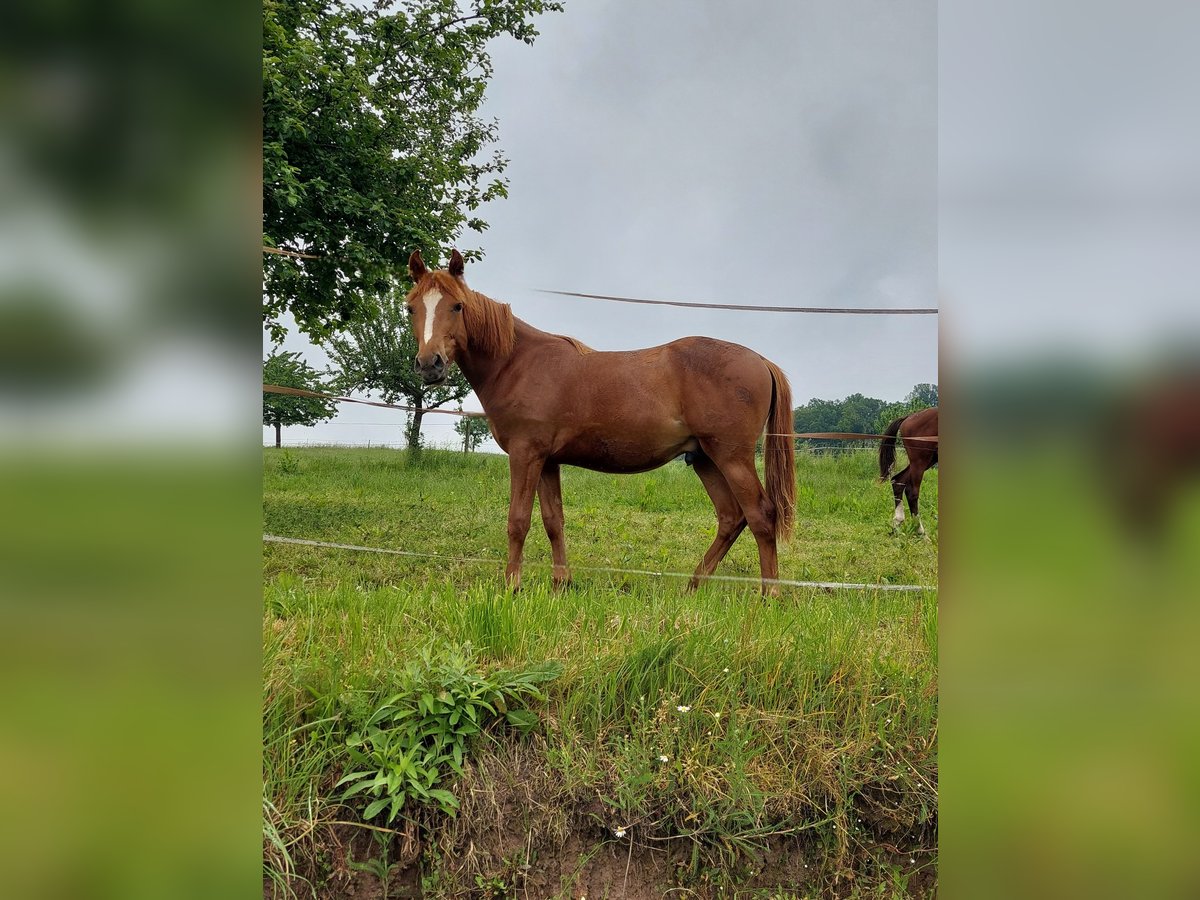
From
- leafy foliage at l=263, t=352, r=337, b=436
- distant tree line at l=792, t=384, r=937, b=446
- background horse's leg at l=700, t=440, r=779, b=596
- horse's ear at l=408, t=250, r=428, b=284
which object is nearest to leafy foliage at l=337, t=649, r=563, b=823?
background horse's leg at l=700, t=440, r=779, b=596

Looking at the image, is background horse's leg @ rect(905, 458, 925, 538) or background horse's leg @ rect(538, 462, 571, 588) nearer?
background horse's leg @ rect(538, 462, 571, 588)

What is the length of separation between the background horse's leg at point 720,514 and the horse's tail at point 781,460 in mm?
215

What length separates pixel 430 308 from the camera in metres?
3.11

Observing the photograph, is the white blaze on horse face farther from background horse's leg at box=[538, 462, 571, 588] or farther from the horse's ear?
background horse's leg at box=[538, 462, 571, 588]

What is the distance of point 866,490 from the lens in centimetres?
612

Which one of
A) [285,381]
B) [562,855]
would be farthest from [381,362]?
[562,855]

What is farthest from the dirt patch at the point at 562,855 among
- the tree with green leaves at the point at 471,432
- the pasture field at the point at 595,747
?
the tree with green leaves at the point at 471,432

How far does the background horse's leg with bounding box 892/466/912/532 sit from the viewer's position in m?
5.41

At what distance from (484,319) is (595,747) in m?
2.28

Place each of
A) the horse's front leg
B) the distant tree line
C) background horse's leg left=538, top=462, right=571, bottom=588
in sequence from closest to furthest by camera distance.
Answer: the horse's front leg < background horse's leg left=538, top=462, right=571, bottom=588 < the distant tree line

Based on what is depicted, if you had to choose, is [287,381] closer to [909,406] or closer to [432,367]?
[432,367]

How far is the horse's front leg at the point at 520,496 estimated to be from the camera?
347 centimetres

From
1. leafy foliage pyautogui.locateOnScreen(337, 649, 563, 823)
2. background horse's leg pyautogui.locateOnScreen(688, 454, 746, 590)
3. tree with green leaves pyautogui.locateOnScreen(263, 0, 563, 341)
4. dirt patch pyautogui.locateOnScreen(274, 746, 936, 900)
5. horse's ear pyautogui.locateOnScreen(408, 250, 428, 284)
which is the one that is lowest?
dirt patch pyautogui.locateOnScreen(274, 746, 936, 900)

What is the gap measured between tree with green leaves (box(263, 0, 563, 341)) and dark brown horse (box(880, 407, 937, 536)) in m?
4.14
